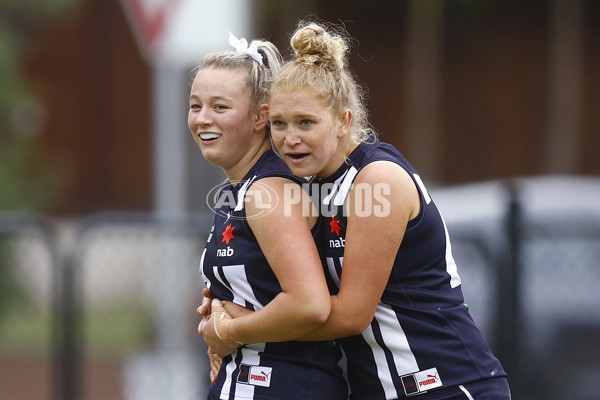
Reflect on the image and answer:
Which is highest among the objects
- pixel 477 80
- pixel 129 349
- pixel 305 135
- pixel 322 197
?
pixel 477 80

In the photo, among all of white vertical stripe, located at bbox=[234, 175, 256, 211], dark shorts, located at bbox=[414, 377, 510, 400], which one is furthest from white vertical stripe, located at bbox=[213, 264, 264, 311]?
dark shorts, located at bbox=[414, 377, 510, 400]

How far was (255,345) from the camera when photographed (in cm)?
279

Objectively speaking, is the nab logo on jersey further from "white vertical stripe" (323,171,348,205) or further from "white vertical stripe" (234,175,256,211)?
"white vertical stripe" (323,171,348,205)

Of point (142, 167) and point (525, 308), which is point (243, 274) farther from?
point (142, 167)

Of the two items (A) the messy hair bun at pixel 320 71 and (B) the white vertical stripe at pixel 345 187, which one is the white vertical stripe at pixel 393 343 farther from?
(A) the messy hair bun at pixel 320 71

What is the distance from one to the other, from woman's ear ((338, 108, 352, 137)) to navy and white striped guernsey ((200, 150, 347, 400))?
192 mm

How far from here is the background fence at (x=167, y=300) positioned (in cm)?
506

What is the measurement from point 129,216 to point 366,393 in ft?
10.0

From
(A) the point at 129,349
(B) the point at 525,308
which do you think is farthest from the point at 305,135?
(A) the point at 129,349

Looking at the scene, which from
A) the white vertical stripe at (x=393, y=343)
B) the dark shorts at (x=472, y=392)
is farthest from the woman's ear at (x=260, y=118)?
the dark shorts at (x=472, y=392)

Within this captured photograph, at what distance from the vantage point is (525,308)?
5078 mm

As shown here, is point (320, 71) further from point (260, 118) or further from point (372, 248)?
point (372, 248)

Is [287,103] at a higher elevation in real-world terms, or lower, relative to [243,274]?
higher

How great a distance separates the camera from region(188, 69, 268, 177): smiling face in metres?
2.84
